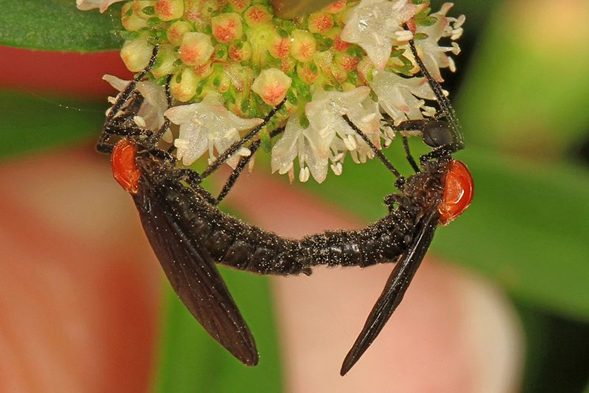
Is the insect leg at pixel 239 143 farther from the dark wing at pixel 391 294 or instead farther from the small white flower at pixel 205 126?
the dark wing at pixel 391 294

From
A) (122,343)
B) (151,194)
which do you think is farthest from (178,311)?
(151,194)

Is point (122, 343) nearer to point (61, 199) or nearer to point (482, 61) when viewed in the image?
point (61, 199)

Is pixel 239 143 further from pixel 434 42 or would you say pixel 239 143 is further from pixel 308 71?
pixel 434 42

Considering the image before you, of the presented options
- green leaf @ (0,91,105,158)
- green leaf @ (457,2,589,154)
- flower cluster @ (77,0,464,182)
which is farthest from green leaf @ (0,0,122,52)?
A: green leaf @ (457,2,589,154)

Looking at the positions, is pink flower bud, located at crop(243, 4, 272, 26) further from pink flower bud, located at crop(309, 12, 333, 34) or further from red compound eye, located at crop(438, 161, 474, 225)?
red compound eye, located at crop(438, 161, 474, 225)

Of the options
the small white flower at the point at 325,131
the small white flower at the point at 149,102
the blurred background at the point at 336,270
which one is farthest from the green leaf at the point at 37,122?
the small white flower at the point at 325,131

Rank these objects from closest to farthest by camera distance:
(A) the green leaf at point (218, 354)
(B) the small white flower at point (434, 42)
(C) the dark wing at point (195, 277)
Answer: (C) the dark wing at point (195, 277) < (B) the small white flower at point (434, 42) < (A) the green leaf at point (218, 354)

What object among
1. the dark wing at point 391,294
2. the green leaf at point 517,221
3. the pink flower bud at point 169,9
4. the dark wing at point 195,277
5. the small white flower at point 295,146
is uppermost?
the pink flower bud at point 169,9
